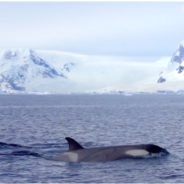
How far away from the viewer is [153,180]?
35562mm

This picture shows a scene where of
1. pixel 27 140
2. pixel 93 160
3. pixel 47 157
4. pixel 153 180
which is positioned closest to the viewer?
pixel 153 180

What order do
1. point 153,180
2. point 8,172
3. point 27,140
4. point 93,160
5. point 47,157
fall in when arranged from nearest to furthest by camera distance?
1. point 153,180
2. point 8,172
3. point 93,160
4. point 47,157
5. point 27,140

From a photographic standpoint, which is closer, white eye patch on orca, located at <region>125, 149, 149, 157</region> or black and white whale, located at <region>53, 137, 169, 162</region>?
black and white whale, located at <region>53, 137, 169, 162</region>

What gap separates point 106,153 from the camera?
4300 centimetres

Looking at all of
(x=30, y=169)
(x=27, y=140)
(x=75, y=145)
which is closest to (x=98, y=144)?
(x=27, y=140)

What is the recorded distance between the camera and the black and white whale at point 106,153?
4266 centimetres

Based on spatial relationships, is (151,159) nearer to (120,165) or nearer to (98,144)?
(120,165)

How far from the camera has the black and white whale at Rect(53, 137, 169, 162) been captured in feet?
140

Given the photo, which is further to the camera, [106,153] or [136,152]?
[136,152]

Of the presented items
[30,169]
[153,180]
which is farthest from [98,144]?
[153,180]

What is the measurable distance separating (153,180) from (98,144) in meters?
21.0

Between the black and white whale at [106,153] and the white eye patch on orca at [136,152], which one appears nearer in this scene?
the black and white whale at [106,153]

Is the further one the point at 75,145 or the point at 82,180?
the point at 75,145

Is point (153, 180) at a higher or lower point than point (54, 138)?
lower
